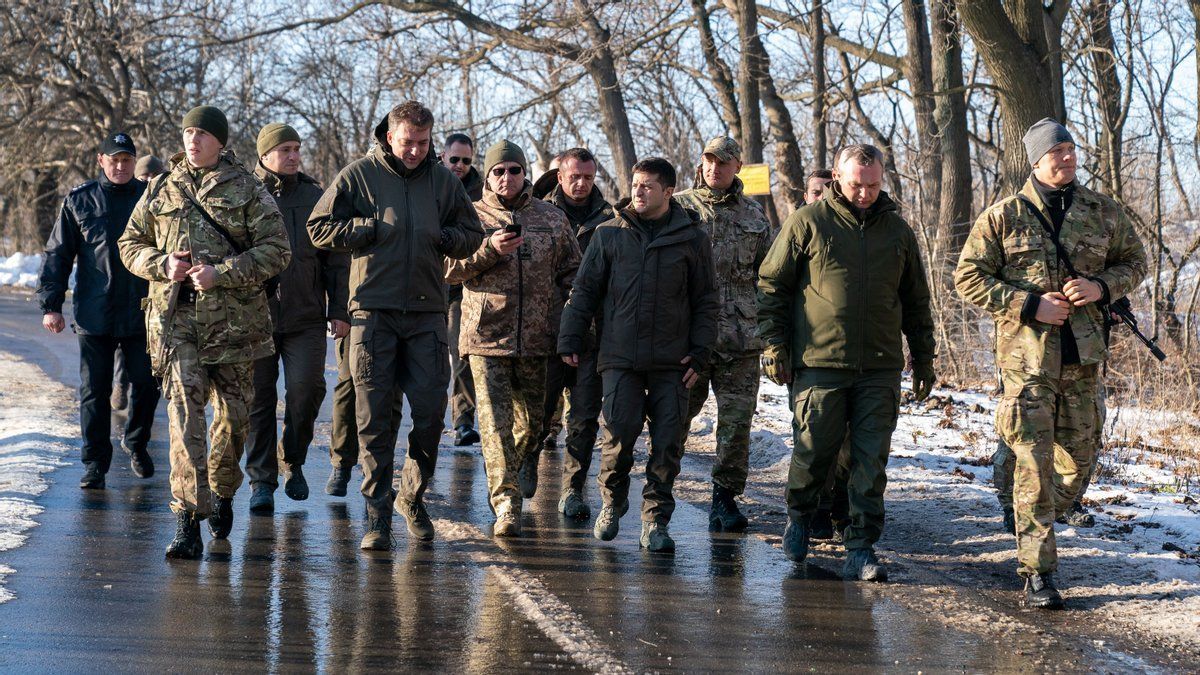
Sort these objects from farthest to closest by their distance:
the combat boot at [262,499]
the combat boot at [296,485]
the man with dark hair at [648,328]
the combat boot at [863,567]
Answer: the combat boot at [296,485] → the combat boot at [262,499] → the man with dark hair at [648,328] → the combat boot at [863,567]

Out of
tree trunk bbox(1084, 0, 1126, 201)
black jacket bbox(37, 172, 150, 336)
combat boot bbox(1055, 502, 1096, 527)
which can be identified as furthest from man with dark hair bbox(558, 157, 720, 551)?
tree trunk bbox(1084, 0, 1126, 201)

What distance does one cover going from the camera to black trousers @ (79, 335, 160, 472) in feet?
27.9

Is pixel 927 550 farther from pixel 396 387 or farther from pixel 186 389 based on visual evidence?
pixel 186 389

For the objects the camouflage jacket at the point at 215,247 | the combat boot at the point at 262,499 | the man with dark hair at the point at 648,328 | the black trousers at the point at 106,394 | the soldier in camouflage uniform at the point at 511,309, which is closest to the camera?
the camouflage jacket at the point at 215,247

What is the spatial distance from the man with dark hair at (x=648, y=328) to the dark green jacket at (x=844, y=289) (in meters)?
0.44

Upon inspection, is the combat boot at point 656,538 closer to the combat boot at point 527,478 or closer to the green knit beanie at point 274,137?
the combat boot at point 527,478

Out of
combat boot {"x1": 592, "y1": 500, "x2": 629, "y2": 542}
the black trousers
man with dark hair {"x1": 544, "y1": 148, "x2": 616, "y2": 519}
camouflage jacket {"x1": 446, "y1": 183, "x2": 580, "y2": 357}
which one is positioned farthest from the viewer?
the black trousers

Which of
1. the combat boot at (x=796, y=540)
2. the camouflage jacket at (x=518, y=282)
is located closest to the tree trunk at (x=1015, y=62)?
the camouflage jacket at (x=518, y=282)

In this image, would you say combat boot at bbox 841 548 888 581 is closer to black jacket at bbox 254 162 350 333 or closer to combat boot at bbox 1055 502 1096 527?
combat boot at bbox 1055 502 1096 527

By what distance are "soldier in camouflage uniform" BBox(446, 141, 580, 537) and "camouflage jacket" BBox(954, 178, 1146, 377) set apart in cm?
248

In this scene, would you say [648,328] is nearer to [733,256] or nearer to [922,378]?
[733,256]

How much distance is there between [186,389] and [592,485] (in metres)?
3.21

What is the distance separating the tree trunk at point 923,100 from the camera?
1570 cm

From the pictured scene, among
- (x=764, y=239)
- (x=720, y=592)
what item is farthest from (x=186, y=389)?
(x=764, y=239)
